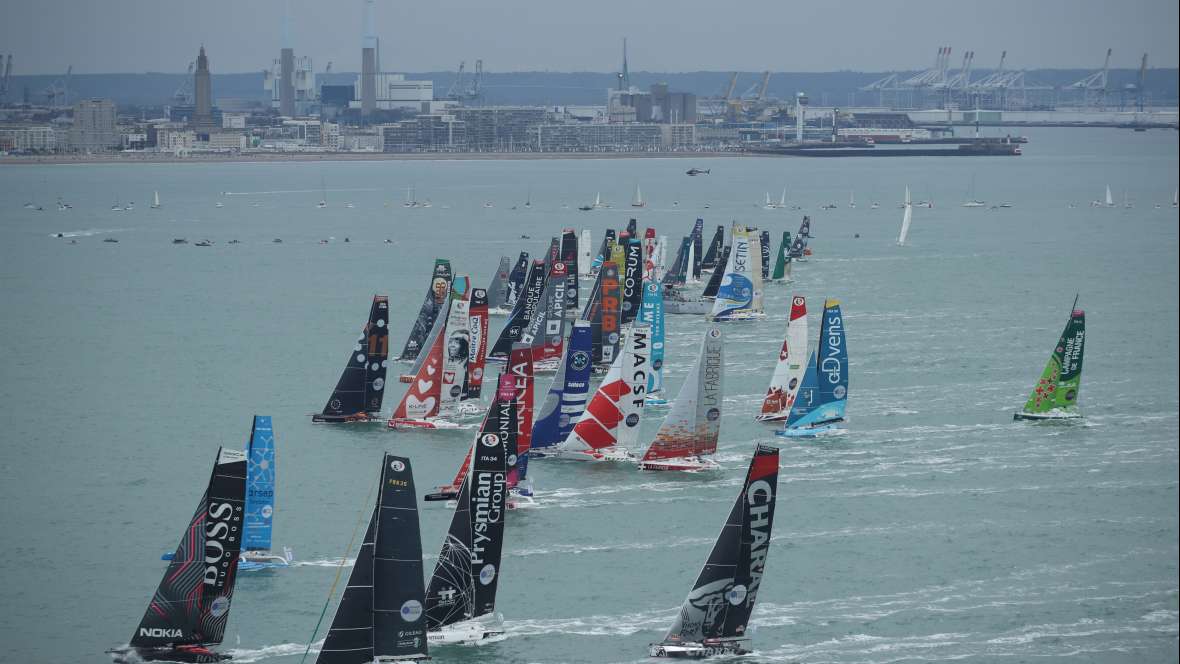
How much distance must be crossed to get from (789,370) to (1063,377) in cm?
547

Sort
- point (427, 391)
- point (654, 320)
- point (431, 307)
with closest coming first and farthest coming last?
1. point (427, 391)
2. point (654, 320)
3. point (431, 307)

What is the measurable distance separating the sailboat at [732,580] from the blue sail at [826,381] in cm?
1273

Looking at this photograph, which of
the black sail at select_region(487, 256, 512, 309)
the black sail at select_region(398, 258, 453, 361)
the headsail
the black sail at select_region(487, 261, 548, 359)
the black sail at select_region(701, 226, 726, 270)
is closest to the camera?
the headsail

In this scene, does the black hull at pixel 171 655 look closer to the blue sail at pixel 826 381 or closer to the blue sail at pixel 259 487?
the blue sail at pixel 259 487

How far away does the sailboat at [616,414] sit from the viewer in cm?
2914

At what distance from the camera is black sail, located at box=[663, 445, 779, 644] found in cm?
1866

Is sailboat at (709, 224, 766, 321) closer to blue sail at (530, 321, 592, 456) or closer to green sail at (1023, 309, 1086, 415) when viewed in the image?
green sail at (1023, 309, 1086, 415)

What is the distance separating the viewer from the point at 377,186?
160 meters

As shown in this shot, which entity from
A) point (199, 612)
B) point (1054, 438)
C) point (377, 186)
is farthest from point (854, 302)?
point (377, 186)

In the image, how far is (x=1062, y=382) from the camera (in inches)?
1297

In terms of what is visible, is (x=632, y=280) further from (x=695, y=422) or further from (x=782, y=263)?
(x=782, y=263)

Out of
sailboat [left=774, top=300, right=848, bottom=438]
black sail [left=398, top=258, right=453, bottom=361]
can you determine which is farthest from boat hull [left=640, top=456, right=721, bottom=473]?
black sail [left=398, top=258, right=453, bottom=361]

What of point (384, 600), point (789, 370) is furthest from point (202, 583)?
point (789, 370)

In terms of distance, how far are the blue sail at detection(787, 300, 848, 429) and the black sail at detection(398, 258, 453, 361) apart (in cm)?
1060
